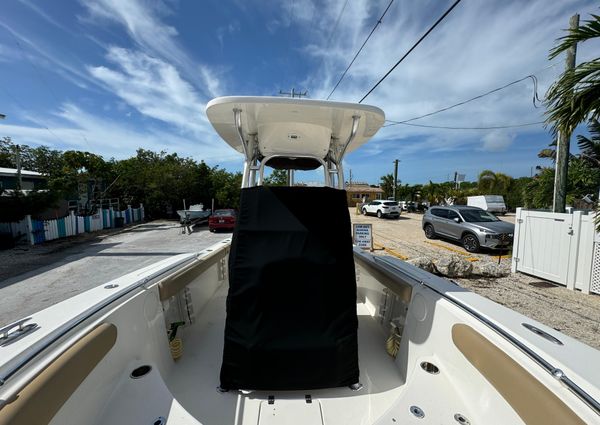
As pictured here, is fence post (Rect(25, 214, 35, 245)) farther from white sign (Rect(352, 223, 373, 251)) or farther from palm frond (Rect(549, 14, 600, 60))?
palm frond (Rect(549, 14, 600, 60))

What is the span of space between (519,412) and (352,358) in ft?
2.86

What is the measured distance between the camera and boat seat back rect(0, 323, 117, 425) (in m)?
0.89

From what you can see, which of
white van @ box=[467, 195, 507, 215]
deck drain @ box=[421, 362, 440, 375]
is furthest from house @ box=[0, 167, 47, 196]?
white van @ box=[467, 195, 507, 215]

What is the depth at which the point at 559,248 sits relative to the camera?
575 cm

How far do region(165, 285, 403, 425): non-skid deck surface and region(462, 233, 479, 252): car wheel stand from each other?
8908 mm

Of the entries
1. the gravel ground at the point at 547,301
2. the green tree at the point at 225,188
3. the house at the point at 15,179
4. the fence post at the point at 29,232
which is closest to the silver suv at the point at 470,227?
the gravel ground at the point at 547,301

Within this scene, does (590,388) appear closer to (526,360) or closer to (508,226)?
(526,360)

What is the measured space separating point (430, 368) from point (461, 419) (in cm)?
34

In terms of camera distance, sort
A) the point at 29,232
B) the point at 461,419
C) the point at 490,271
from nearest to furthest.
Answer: the point at 461,419
the point at 490,271
the point at 29,232

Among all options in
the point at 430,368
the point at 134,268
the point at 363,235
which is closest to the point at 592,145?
the point at 363,235

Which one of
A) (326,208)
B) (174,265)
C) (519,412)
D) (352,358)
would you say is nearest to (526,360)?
(519,412)

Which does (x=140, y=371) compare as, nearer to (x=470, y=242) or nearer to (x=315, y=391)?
(x=315, y=391)

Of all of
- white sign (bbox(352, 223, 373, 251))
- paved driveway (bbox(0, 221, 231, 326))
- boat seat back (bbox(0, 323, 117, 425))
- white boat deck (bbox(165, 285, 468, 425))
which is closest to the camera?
boat seat back (bbox(0, 323, 117, 425))

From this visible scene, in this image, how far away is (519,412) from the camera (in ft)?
3.62
